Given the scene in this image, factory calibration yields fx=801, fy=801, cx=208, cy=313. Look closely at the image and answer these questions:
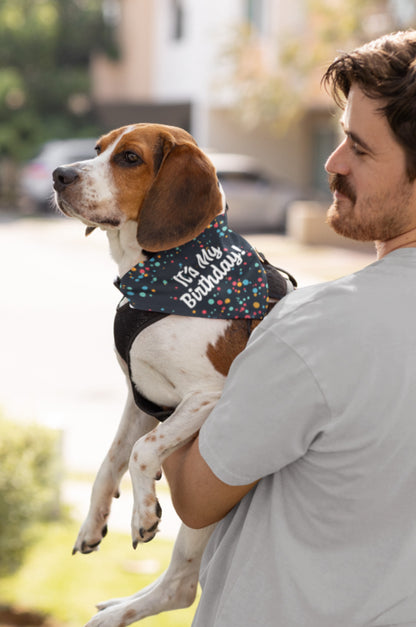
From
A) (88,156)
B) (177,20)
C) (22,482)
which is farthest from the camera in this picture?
(177,20)

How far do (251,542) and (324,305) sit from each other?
0.52 meters

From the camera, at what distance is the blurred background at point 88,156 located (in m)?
4.80

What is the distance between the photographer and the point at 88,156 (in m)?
21.2

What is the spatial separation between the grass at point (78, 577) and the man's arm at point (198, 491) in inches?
105

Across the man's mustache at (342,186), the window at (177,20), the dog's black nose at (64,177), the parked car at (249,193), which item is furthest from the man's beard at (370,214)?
the window at (177,20)

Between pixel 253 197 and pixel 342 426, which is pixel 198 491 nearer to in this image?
pixel 342 426

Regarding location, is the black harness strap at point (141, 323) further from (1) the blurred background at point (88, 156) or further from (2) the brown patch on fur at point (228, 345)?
(1) the blurred background at point (88, 156)

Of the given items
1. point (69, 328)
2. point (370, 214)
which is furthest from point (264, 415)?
point (69, 328)

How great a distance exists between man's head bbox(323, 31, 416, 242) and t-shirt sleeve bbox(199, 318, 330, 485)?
33cm

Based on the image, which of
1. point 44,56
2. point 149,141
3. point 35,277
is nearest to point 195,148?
point 149,141

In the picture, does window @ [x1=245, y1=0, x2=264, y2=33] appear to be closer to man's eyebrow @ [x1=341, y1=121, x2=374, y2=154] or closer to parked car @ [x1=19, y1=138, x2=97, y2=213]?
parked car @ [x1=19, y1=138, x2=97, y2=213]

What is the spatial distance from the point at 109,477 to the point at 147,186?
2.87 feet

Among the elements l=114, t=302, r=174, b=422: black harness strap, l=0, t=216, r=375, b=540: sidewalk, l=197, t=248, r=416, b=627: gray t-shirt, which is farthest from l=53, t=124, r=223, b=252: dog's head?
l=0, t=216, r=375, b=540: sidewalk

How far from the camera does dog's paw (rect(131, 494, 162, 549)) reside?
6.89 ft
